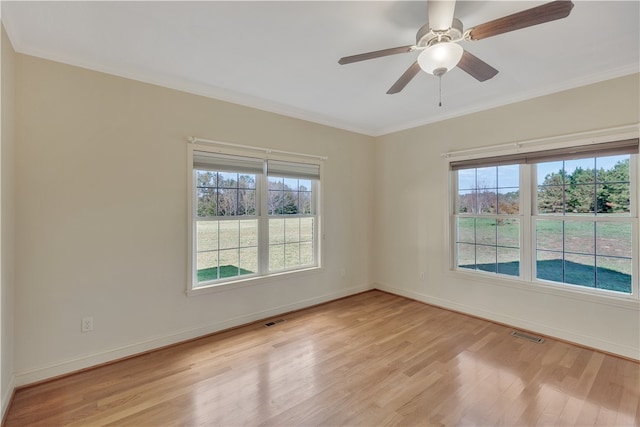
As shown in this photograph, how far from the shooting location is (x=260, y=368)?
2.47 m

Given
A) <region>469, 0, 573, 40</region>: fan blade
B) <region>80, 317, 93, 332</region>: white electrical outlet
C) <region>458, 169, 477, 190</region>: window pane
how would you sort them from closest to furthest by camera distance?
<region>469, 0, 573, 40</region>: fan blade
<region>80, 317, 93, 332</region>: white electrical outlet
<region>458, 169, 477, 190</region>: window pane

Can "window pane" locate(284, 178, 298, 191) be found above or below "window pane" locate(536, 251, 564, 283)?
above

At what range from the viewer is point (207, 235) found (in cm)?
320

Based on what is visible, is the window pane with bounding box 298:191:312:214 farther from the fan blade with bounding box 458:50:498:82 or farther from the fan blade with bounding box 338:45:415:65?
the fan blade with bounding box 458:50:498:82

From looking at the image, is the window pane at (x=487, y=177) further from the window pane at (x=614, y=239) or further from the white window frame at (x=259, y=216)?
the white window frame at (x=259, y=216)

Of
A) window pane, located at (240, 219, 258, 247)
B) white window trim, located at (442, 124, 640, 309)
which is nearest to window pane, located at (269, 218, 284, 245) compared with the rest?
window pane, located at (240, 219, 258, 247)

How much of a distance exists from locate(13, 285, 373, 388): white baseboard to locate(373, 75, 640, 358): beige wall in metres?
1.71

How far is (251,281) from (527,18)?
10.8 feet

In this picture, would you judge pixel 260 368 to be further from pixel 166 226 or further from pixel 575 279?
pixel 575 279

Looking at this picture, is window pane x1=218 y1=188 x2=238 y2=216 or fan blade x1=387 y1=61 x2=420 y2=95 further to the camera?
window pane x1=218 y1=188 x2=238 y2=216

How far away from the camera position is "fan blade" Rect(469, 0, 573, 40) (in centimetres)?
140

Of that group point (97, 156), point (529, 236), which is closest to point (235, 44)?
point (97, 156)

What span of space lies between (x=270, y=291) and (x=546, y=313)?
10.3 ft

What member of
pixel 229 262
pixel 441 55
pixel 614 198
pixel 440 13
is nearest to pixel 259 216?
pixel 229 262
